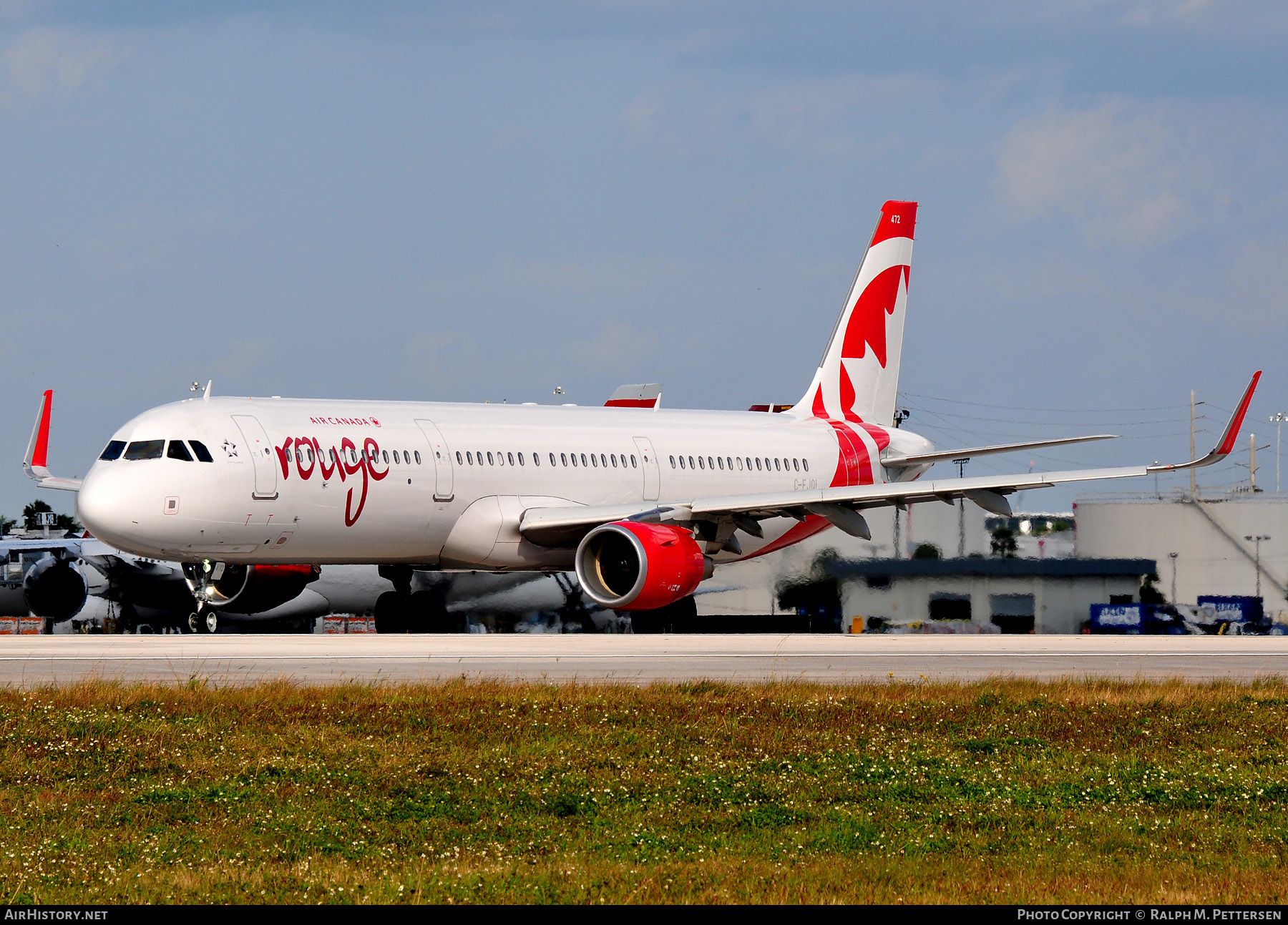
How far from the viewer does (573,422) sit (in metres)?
33.2

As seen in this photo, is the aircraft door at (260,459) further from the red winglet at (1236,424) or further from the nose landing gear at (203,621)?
the red winglet at (1236,424)

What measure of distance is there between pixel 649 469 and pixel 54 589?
1231 centimetres

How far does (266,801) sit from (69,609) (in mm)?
26707

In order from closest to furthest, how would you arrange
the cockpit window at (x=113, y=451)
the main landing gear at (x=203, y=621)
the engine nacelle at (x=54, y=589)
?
the cockpit window at (x=113, y=451)
the main landing gear at (x=203, y=621)
the engine nacelle at (x=54, y=589)

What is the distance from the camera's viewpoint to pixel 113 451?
91.0 ft

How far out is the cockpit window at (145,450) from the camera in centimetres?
2738

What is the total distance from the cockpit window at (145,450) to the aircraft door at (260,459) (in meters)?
1.31

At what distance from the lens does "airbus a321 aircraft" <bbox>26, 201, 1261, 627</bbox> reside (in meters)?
27.4

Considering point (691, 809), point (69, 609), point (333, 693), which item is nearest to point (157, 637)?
point (69, 609)

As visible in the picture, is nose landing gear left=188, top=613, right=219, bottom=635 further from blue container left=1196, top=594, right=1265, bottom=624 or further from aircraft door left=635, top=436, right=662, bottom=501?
blue container left=1196, top=594, right=1265, bottom=624

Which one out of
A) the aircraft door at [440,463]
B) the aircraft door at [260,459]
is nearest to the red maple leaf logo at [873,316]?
the aircraft door at [440,463]

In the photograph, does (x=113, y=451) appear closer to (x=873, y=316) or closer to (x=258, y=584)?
(x=258, y=584)

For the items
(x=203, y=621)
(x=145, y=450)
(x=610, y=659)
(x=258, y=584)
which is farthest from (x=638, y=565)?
(x=145, y=450)

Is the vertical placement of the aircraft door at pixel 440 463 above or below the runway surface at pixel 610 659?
above
